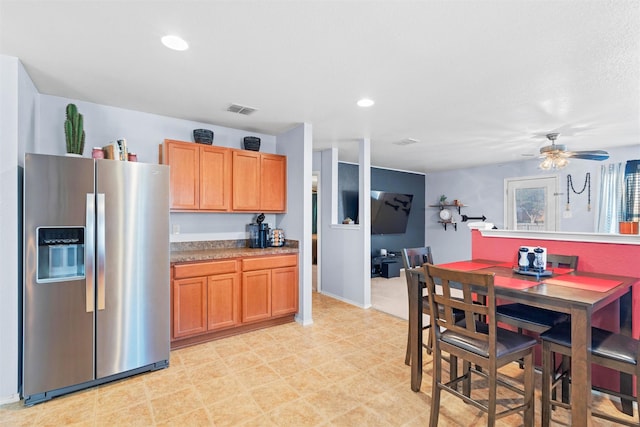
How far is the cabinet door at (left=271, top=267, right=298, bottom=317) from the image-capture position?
3.77 metres

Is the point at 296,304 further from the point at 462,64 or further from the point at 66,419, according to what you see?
the point at 462,64

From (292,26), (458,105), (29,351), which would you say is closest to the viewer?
(292,26)

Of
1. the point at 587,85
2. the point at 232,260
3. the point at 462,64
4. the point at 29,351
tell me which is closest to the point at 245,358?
the point at 232,260

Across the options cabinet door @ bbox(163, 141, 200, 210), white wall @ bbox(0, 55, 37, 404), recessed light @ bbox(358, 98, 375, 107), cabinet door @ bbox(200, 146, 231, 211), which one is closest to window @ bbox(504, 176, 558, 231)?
recessed light @ bbox(358, 98, 375, 107)

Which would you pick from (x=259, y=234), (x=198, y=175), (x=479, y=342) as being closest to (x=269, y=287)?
(x=259, y=234)

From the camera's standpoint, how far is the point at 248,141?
397 centimetres

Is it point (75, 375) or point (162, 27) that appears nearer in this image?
point (162, 27)

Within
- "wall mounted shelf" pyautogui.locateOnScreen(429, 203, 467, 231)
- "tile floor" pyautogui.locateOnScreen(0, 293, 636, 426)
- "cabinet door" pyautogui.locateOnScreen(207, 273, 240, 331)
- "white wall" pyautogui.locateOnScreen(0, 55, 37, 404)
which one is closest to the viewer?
"tile floor" pyautogui.locateOnScreen(0, 293, 636, 426)

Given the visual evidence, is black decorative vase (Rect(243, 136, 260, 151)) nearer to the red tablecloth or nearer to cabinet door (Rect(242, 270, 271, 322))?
cabinet door (Rect(242, 270, 271, 322))

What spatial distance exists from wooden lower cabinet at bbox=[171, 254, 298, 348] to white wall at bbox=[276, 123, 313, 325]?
114mm

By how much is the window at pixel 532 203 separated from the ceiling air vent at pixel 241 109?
18.2 feet

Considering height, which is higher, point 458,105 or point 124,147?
point 458,105

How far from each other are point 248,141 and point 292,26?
2.23m

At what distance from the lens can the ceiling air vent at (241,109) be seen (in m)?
3.24
